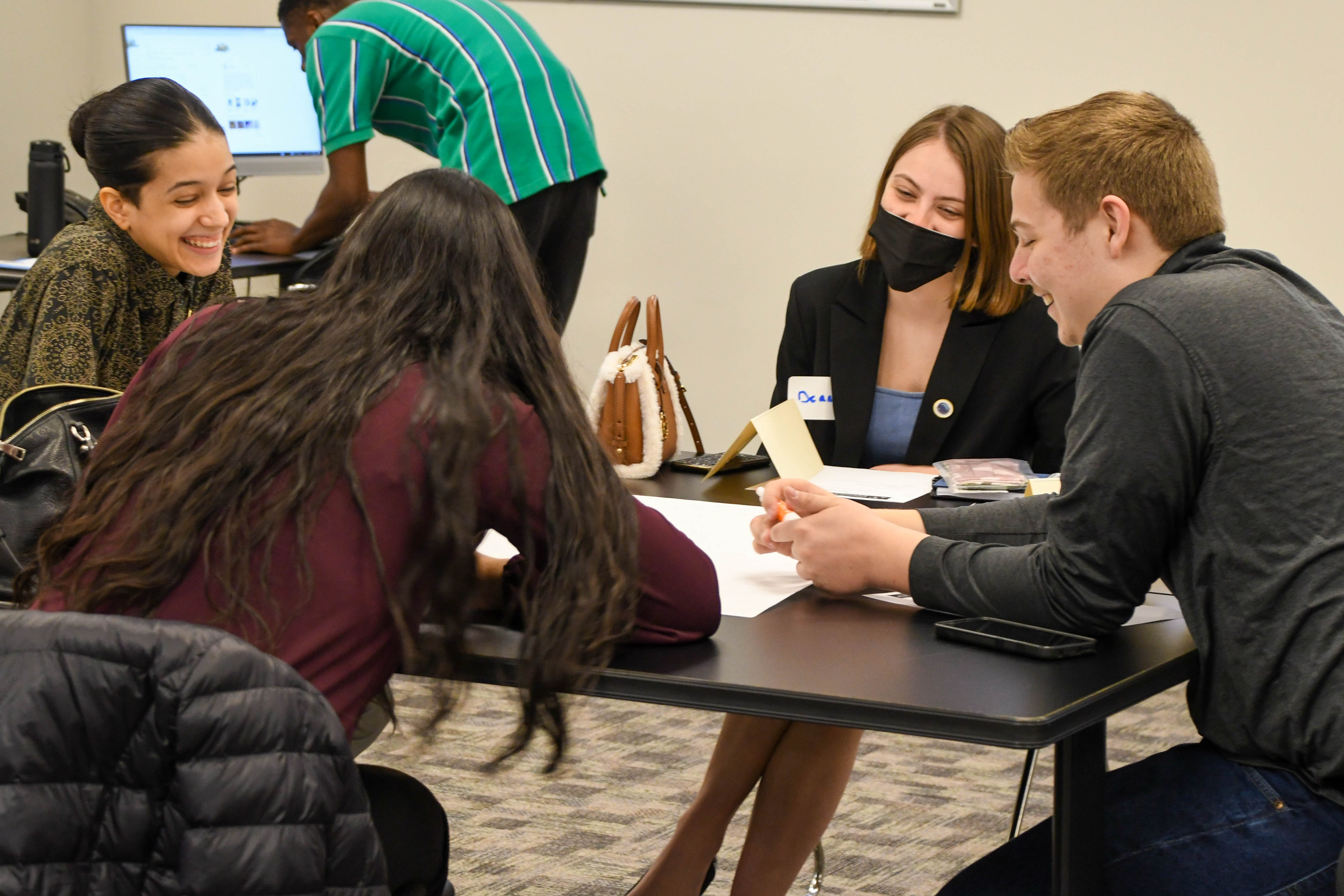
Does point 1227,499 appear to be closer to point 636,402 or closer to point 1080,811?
point 1080,811

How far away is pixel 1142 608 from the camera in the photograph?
137 cm

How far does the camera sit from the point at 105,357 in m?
2.13

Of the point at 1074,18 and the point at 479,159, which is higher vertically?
the point at 1074,18

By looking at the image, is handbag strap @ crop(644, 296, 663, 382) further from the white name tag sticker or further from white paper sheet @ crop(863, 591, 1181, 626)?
white paper sheet @ crop(863, 591, 1181, 626)

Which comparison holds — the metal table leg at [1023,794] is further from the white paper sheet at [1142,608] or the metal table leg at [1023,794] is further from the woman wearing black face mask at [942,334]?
the white paper sheet at [1142,608]

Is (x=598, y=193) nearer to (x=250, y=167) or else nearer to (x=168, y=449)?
(x=250, y=167)

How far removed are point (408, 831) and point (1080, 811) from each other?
2.02ft

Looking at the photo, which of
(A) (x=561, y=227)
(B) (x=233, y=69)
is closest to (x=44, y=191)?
(B) (x=233, y=69)

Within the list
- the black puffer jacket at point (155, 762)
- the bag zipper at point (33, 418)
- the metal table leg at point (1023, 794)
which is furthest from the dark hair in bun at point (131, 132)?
the metal table leg at point (1023, 794)

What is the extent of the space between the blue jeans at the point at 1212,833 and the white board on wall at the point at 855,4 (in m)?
3.15

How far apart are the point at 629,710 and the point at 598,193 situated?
1.75 metres

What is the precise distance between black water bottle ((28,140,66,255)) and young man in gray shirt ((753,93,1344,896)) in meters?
2.88

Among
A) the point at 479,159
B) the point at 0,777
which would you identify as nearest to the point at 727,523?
the point at 0,777

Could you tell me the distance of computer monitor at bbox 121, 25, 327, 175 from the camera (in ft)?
13.1
